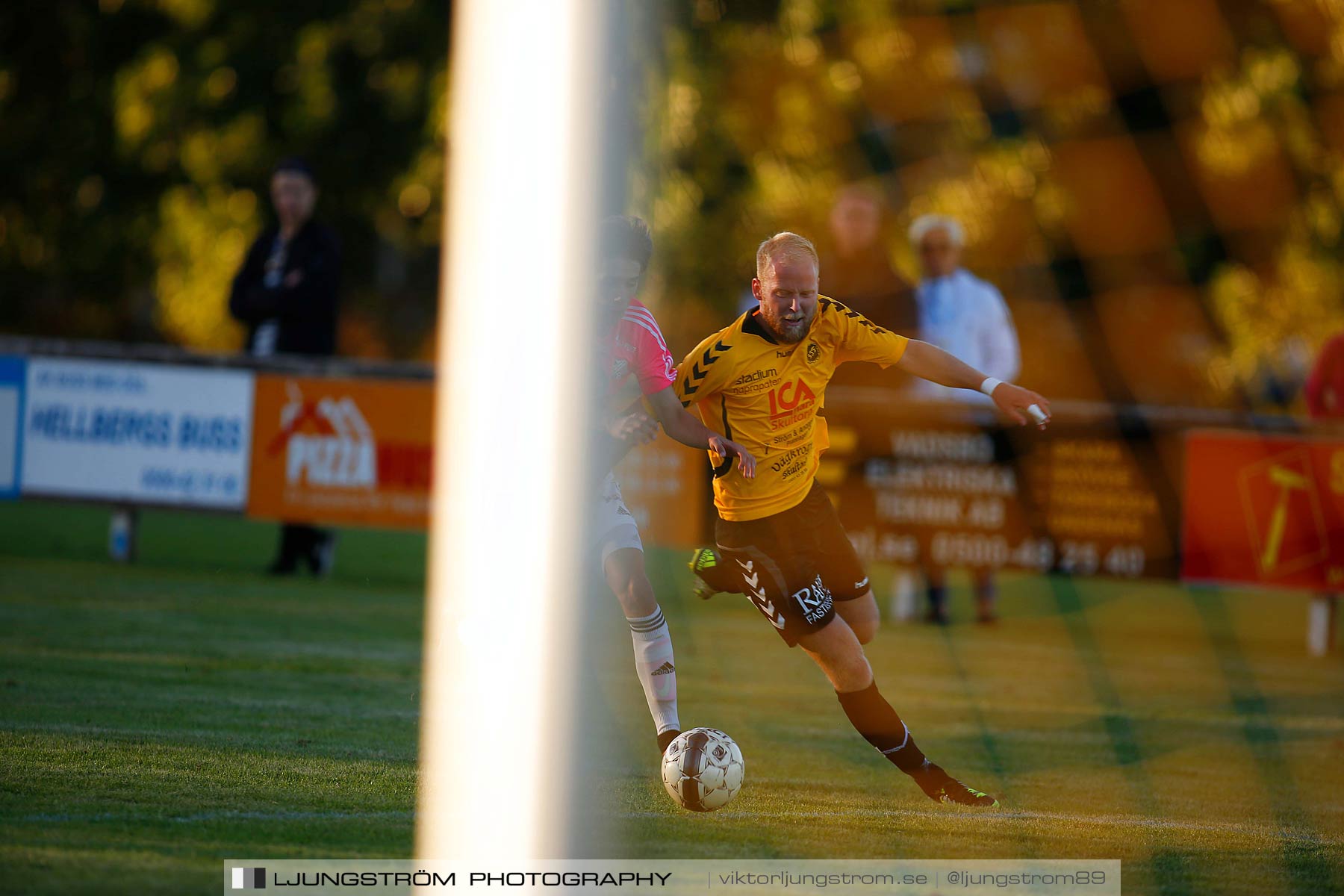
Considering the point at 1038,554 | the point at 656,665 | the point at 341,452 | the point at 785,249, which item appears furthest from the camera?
the point at 341,452

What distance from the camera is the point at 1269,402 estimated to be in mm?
27891

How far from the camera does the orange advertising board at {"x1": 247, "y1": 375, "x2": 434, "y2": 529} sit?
12195 mm

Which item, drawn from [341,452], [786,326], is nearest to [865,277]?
[341,452]

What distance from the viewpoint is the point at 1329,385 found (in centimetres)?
1195

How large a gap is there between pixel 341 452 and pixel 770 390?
6.56 metres

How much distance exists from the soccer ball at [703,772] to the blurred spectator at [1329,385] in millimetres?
7427

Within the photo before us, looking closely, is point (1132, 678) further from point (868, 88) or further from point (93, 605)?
point (868, 88)

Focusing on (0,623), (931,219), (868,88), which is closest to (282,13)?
(868,88)

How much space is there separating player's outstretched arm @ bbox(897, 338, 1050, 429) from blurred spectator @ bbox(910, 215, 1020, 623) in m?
5.34

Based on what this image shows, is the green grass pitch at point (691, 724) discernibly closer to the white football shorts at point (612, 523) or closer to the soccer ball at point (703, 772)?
the soccer ball at point (703, 772)

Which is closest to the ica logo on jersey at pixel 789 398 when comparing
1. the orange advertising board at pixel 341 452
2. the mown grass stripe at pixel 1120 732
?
the mown grass stripe at pixel 1120 732

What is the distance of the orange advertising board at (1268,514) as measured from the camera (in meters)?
11.1

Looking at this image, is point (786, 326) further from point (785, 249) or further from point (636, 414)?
point (636, 414)

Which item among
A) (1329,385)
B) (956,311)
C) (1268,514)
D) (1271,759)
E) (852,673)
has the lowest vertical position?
(1271,759)
